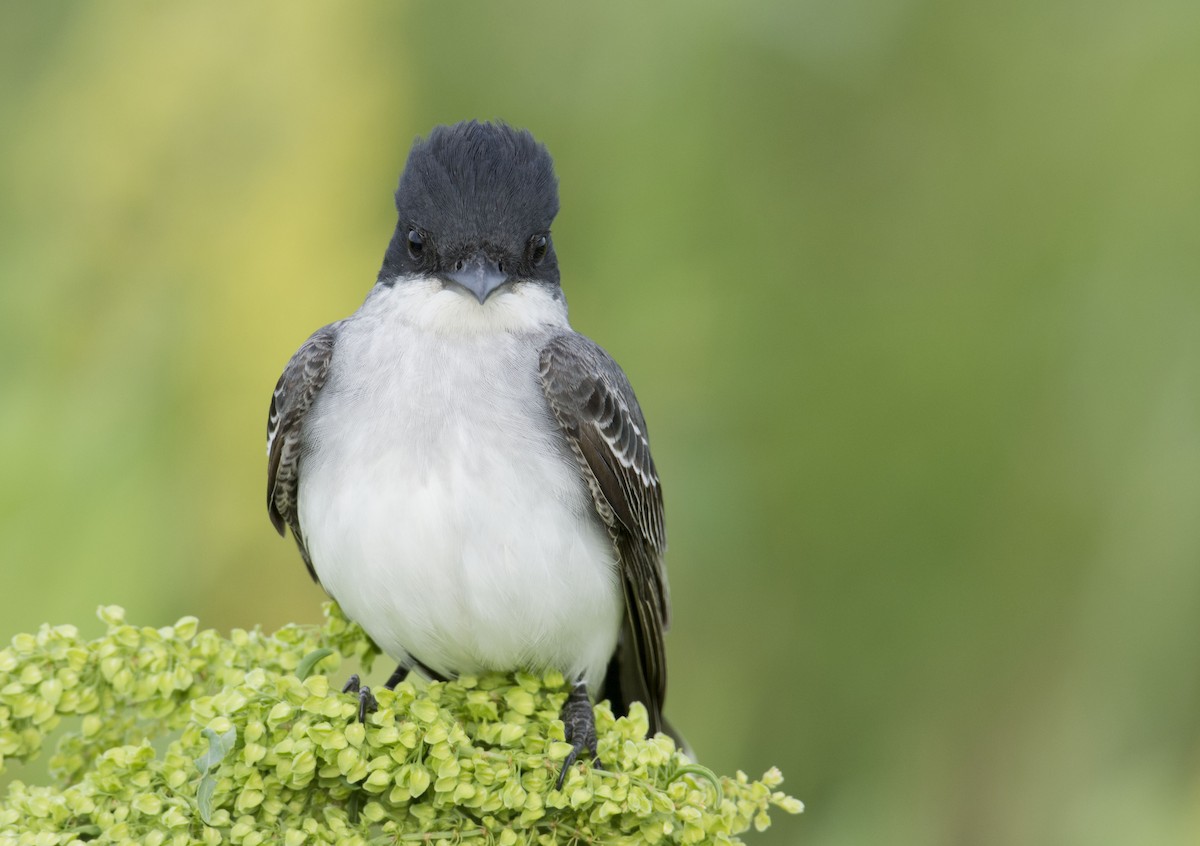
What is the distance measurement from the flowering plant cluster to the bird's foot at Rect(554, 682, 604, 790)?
0.76ft

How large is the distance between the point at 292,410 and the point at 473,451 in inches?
16.9

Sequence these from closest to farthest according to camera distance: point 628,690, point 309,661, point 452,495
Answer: point 309,661 → point 452,495 → point 628,690

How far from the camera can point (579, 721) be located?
2.52 m

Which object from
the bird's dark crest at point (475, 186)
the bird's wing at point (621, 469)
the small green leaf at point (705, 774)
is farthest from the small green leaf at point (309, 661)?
the bird's dark crest at point (475, 186)

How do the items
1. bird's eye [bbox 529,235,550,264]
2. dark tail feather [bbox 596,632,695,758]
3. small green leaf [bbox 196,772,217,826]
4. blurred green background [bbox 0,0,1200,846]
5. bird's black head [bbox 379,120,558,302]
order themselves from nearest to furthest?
small green leaf [bbox 196,772,217,826], bird's black head [bbox 379,120,558,302], bird's eye [bbox 529,235,550,264], dark tail feather [bbox 596,632,695,758], blurred green background [bbox 0,0,1200,846]

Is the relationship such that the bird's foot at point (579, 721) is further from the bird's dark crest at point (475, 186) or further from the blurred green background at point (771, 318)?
the blurred green background at point (771, 318)

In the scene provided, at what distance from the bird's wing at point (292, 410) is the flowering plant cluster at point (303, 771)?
0.64m

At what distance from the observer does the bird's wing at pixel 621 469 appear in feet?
8.37

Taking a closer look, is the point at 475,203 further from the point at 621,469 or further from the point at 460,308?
the point at 621,469

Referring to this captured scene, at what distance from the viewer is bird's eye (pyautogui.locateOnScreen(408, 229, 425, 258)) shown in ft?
8.41

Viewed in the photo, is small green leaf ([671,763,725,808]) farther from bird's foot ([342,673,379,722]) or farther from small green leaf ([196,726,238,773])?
small green leaf ([196,726,238,773])

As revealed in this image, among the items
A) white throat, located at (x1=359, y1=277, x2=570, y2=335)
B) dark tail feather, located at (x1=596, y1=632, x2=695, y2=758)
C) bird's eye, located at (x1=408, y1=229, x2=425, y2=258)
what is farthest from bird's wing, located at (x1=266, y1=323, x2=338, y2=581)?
dark tail feather, located at (x1=596, y1=632, x2=695, y2=758)

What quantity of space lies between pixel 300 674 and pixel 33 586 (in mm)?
1839

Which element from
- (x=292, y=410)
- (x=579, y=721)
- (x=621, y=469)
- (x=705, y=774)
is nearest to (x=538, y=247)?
(x=621, y=469)
